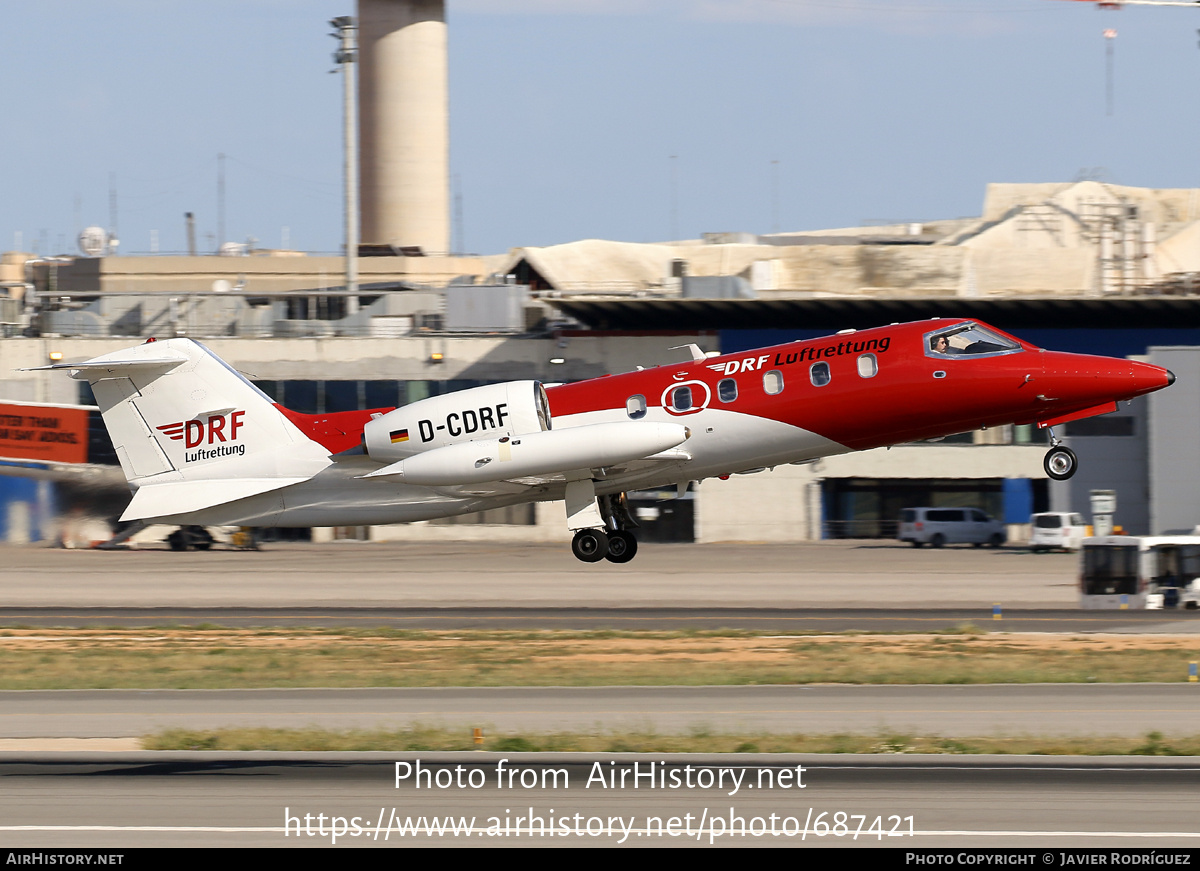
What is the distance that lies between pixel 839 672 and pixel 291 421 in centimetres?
1530

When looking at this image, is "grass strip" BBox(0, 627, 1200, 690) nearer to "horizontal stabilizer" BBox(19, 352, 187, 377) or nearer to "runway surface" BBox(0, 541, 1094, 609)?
"runway surface" BBox(0, 541, 1094, 609)

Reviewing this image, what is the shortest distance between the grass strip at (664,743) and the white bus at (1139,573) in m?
22.6

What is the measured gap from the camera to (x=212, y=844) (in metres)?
19.0

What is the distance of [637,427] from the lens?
26.5 metres

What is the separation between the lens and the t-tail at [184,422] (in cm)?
2955

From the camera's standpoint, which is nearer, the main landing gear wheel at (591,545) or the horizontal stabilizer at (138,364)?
the main landing gear wheel at (591,545)

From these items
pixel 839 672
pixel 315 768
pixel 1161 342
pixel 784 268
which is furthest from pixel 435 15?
pixel 315 768

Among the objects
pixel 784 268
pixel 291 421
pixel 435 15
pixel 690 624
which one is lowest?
pixel 690 624

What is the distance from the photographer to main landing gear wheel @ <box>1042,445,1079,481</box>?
25969mm

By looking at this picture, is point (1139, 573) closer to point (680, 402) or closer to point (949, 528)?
point (949, 528)

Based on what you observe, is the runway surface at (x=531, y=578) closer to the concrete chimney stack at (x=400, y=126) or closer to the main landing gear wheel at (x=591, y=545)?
the main landing gear wheel at (x=591, y=545)

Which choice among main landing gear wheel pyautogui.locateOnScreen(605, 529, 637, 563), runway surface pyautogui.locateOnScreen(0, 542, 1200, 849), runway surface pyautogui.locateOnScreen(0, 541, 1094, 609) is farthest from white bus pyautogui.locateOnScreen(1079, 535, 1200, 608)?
main landing gear wheel pyautogui.locateOnScreen(605, 529, 637, 563)

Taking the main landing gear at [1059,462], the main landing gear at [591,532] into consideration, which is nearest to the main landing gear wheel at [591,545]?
the main landing gear at [591,532]

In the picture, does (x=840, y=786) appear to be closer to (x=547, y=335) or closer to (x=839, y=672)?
(x=839, y=672)
